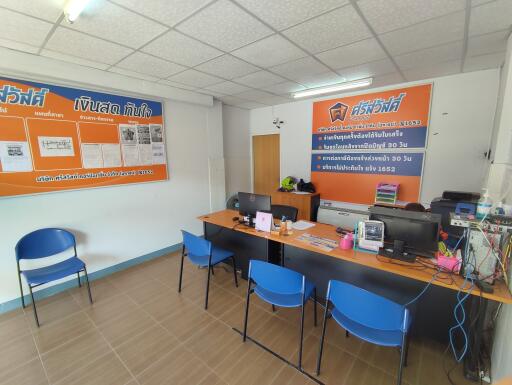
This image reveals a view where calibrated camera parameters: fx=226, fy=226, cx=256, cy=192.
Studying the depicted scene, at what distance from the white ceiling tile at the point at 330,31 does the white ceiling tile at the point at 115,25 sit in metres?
1.17

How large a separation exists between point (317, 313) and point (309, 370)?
2.23ft

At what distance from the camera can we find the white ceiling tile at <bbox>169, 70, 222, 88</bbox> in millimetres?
2965

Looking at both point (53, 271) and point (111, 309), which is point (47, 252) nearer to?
point (53, 271)

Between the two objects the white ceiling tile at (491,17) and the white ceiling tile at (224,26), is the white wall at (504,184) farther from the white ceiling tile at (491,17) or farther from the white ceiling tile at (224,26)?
the white ceiling tile at (224,26)

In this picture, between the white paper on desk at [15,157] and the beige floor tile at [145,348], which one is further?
the white paper on desk at [15,157]

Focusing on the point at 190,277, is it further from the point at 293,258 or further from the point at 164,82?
the point at 164,82

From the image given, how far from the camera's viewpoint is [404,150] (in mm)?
3562

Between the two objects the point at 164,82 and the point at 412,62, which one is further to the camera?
the point at 164,82

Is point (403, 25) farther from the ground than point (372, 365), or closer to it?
farther from the ground

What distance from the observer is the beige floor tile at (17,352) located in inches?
72.8

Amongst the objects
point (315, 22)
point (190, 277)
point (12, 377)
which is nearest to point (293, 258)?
point (190, 277)

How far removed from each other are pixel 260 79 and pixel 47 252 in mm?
3415

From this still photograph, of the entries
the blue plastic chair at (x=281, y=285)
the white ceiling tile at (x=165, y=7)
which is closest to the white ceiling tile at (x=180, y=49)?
the white ceiling tile at (x=165, y=7)

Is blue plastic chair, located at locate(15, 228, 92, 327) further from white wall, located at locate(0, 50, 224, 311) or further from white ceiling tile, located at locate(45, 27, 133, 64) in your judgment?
white ceiling tile, located at locate(45, 27, 133, 64)
